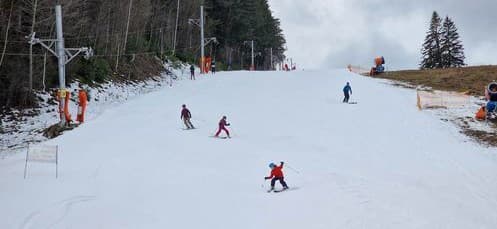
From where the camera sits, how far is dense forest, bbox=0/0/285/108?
105 ft

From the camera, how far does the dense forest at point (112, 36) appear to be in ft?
105

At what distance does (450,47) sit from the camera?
7925cm

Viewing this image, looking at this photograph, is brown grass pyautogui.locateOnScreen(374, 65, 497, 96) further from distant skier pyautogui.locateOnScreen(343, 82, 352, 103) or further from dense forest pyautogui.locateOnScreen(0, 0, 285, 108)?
dense forest pyautogui.locateOnScreen(0, 0, 285, 108)

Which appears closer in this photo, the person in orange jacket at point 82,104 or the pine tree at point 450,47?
the person in orange jacket at point 82,104

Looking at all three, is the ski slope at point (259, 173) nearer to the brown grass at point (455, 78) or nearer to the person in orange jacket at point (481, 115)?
the person in orange jacket at point (481, 115)

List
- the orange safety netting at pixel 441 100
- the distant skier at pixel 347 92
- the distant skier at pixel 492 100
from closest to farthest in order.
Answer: the distant skier at pixel 492 100 < the orange safety netting at pixel 441 100 < the distant skier at pixel 347 92

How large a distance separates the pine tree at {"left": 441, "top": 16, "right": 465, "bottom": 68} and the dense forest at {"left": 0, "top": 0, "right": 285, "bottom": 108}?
30241 millimetres

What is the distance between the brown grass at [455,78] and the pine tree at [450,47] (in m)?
28.8

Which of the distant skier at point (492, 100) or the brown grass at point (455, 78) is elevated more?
the brown grass at point (455, 78)

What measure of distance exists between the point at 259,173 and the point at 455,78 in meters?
32.2

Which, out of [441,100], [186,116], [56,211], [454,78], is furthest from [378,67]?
[56,211]

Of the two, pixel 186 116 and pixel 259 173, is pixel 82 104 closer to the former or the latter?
pixel 186 116

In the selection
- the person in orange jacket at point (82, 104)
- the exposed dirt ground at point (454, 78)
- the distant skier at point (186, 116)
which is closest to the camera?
the distant skier at point (186, 116)

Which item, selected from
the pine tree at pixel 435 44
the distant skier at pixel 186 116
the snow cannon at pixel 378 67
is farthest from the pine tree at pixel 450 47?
the distant skier at pixel 186 116
